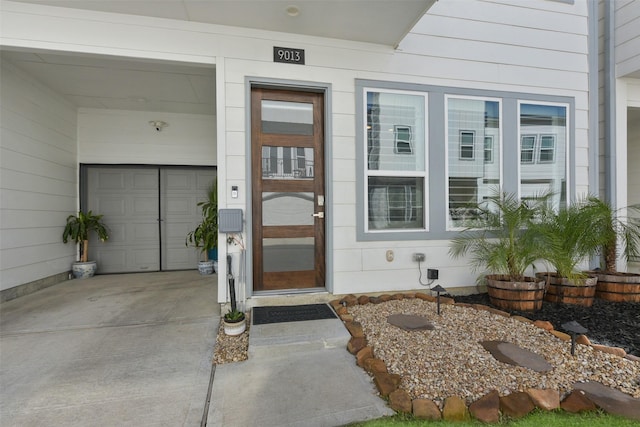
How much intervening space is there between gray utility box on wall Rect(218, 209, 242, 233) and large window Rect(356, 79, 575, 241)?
84 cm

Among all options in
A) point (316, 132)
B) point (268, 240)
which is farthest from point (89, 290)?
point (316, 132)

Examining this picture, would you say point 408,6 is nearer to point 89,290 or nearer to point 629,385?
point 629,385

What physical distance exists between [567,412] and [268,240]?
267cm

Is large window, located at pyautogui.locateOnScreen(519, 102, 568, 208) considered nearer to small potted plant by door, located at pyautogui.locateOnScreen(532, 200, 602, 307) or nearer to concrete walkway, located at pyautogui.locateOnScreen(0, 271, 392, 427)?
small potted plant by door, located at pyautogui.locateOnScreen(532, 200, 602, 307)

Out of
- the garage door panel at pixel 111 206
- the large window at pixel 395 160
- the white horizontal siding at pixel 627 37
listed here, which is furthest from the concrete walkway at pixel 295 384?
the white horizontal siding at pixel 627 37

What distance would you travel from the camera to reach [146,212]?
518 cm

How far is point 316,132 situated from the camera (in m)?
3.29

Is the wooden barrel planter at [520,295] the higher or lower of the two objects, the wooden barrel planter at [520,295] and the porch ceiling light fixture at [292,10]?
the lower

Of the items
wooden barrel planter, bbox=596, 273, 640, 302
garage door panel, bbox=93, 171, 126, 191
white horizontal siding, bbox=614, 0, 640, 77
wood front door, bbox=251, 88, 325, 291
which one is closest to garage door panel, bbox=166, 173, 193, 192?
garage door panel, bbox=93, 171, 126, 191

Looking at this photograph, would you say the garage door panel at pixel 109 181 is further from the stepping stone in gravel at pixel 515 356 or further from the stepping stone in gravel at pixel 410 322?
the stepping stone in gravel at pixel 515 356

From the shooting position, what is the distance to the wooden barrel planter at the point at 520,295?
296cm

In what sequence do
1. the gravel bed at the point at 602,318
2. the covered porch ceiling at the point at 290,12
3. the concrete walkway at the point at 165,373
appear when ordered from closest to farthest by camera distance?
the concrete walkway at the point at 165,373
the gravel bed at the point at 602,318
the covered porch ceiling at the point at 290,12

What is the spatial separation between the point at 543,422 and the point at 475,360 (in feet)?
1.66

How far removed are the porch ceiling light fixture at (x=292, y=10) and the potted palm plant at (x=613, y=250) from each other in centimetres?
383
